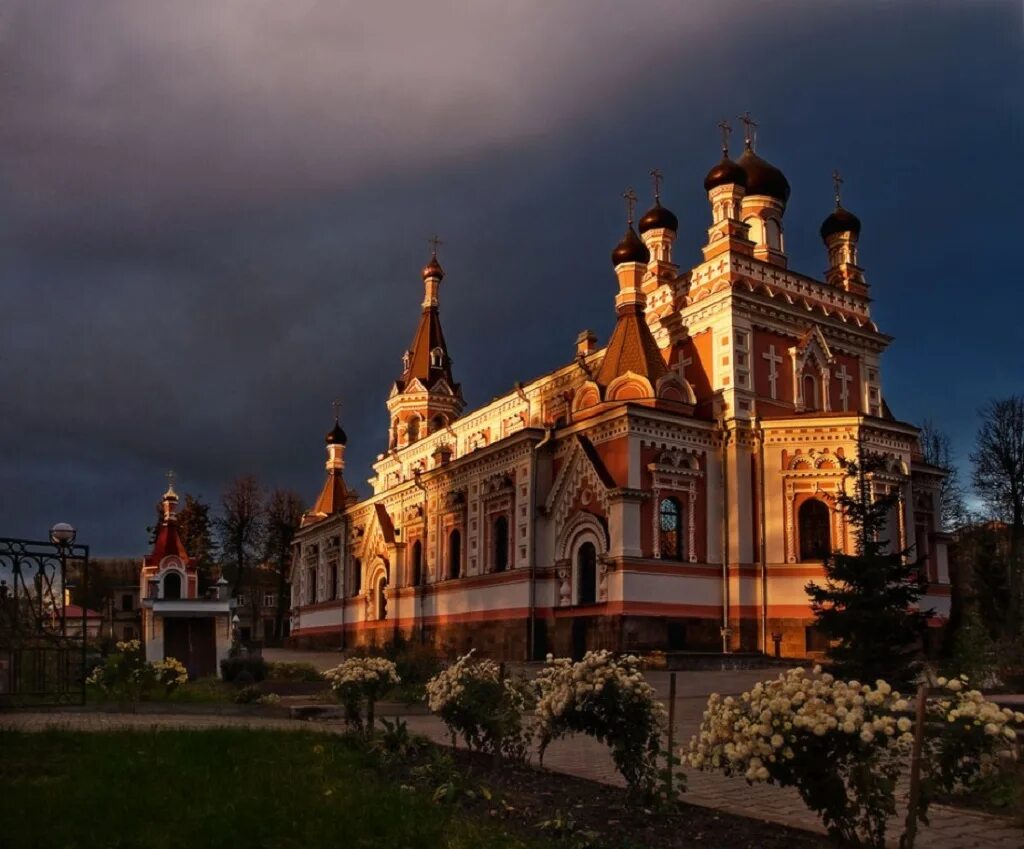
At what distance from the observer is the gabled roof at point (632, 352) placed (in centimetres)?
3206

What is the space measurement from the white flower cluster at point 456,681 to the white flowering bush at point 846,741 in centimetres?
404

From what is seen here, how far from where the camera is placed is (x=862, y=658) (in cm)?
1714

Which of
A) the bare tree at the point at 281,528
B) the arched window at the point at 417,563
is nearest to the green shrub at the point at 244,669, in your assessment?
the arched window at the point at 417,563

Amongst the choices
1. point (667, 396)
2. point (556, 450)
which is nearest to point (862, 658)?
point (667, 396)

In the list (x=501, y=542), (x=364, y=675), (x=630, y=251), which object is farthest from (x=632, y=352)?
(x=364, y=675)

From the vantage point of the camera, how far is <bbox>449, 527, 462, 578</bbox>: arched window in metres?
39.2

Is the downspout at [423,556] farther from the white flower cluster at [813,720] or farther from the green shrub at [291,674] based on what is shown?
the white flower cluster at [813,720]

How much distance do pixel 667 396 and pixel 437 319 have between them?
76.9 ft

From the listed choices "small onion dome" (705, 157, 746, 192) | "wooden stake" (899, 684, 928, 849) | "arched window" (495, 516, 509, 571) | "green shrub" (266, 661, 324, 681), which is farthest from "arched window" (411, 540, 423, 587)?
"wooden stake" (899, 684, 928, 849)

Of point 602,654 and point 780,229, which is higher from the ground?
point 780,229

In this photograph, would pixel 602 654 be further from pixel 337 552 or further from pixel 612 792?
pixel 337 552

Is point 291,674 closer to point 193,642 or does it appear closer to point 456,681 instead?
point 193,642

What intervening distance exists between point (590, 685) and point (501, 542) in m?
28.0

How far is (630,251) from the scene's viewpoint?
34.8 metres
